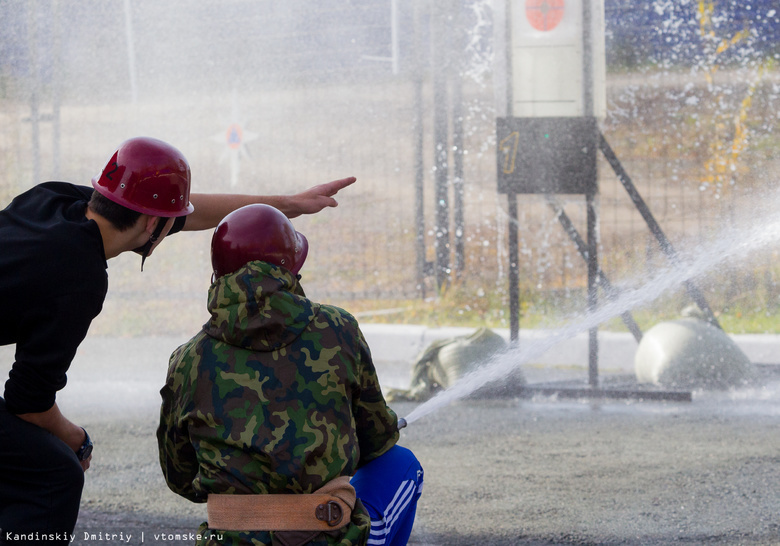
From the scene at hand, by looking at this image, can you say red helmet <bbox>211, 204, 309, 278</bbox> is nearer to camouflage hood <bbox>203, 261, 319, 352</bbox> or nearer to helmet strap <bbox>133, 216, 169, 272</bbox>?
camouflage hood <bbox>203, 261, 319, 352</bbox>

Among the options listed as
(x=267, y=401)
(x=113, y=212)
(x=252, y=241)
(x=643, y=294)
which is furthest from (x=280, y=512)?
(x=643, y=294)

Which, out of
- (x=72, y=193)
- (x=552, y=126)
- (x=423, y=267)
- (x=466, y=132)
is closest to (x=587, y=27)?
(x=552, y=126)

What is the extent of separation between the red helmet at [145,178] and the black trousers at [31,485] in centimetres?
56

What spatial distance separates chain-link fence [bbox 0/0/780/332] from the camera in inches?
280

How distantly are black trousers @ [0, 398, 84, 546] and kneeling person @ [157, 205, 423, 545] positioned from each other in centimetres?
41

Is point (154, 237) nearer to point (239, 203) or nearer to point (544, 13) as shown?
point (239, 203)

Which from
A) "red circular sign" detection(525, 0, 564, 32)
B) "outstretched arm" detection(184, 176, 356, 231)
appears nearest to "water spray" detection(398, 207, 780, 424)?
"red circular sign" detection(525, 0, 564, 32)

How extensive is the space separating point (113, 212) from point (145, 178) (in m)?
0.11

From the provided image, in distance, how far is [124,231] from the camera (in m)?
2.02

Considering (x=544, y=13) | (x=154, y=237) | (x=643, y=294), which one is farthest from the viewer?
(x=643, y=294)

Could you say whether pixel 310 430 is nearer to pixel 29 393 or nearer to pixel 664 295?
pixel 29 393

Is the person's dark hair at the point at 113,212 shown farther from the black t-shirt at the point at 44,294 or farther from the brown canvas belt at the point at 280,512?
the brown canvas belt at the point at 280,512

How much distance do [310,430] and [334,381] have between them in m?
0.11

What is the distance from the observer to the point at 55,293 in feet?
6.04
